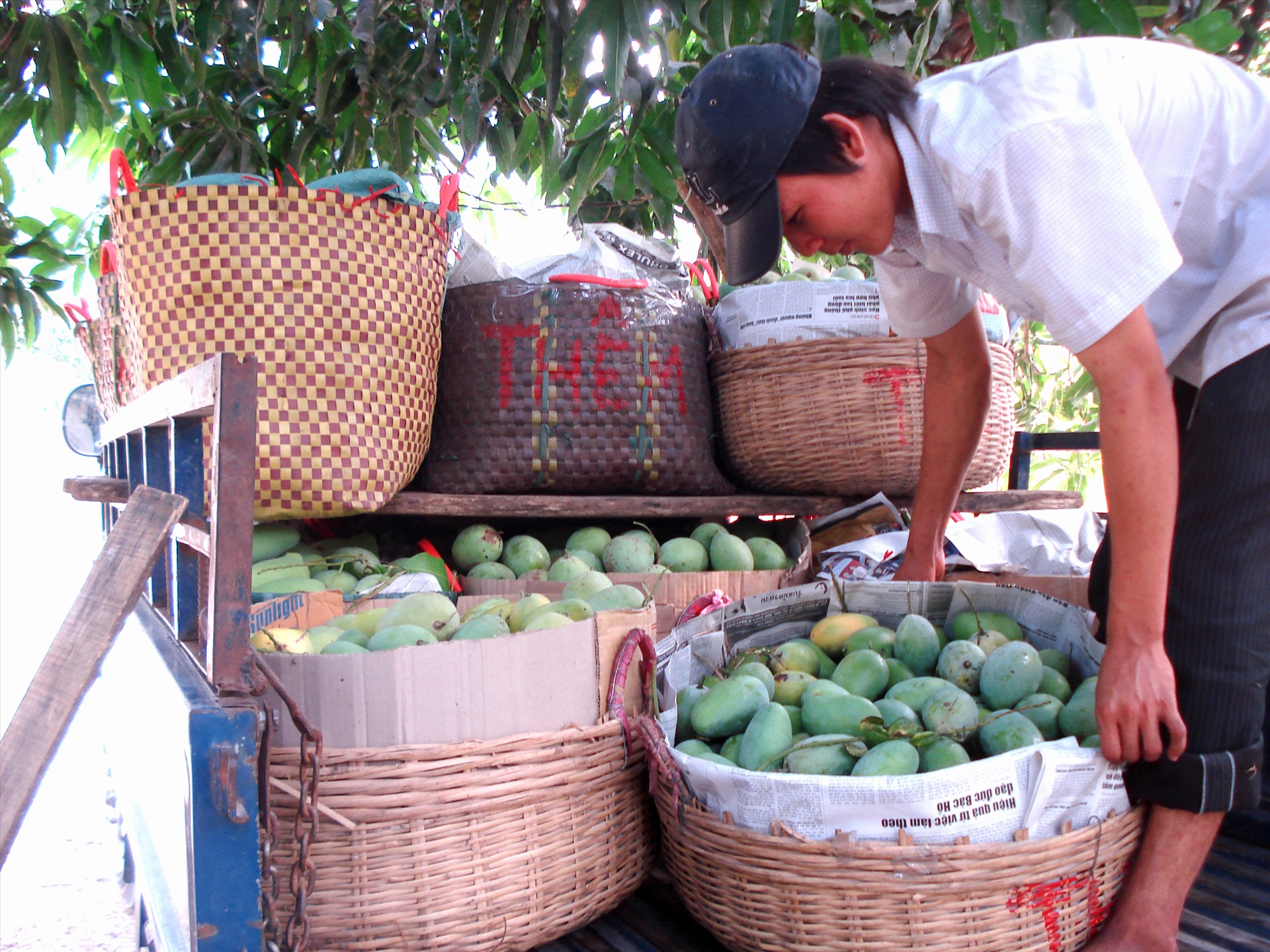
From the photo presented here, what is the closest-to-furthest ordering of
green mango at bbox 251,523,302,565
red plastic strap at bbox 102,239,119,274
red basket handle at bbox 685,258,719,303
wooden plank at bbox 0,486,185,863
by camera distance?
wooden plank at bbox 0,486,185,863, green mango at bbox 251,523,302,565, red plastic strap at bbox 102,239,119,274, red basket handle at bbox 685,258,719,303

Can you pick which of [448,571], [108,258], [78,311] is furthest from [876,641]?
[78,311]

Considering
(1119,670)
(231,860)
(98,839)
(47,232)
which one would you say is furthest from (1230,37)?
(47,232)

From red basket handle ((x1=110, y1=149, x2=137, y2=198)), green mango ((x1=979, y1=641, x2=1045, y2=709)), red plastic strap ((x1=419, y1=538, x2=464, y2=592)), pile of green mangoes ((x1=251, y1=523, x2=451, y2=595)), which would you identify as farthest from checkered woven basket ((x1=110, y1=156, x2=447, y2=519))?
green mango ((x1=979, y1=641, x2=1045, y2=709))

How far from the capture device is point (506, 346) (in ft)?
6.42

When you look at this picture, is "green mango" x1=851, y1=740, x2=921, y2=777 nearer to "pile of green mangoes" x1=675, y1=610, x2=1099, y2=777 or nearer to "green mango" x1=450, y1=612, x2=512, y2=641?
"pile of green mangoes" x1=675, y1=610, x2=1099, y2=777

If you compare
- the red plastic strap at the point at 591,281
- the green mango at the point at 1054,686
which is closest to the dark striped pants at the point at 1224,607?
the green mango at the point at 1054,686

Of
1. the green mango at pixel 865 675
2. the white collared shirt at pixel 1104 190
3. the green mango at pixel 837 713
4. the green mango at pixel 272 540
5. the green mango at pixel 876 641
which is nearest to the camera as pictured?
the white collared shirt at pixel 1104 190

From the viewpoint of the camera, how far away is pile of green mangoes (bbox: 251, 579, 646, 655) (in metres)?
1.13

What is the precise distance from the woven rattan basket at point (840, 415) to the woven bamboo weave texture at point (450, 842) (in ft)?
3.78

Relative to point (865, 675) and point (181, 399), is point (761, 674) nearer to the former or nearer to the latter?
point (865, 675)

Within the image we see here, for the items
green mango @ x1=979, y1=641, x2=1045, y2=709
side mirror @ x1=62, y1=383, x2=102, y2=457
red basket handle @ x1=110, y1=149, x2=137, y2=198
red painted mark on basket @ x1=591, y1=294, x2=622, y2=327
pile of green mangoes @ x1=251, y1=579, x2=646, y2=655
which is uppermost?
red basket handle @ x1=110, y1=149, x2=137, y2=198

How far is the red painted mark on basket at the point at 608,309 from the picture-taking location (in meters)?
1.98

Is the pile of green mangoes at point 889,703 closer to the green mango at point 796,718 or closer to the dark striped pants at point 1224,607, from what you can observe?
the green mango at point 796,718

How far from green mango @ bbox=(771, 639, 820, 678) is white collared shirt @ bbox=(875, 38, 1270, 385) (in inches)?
22.7
